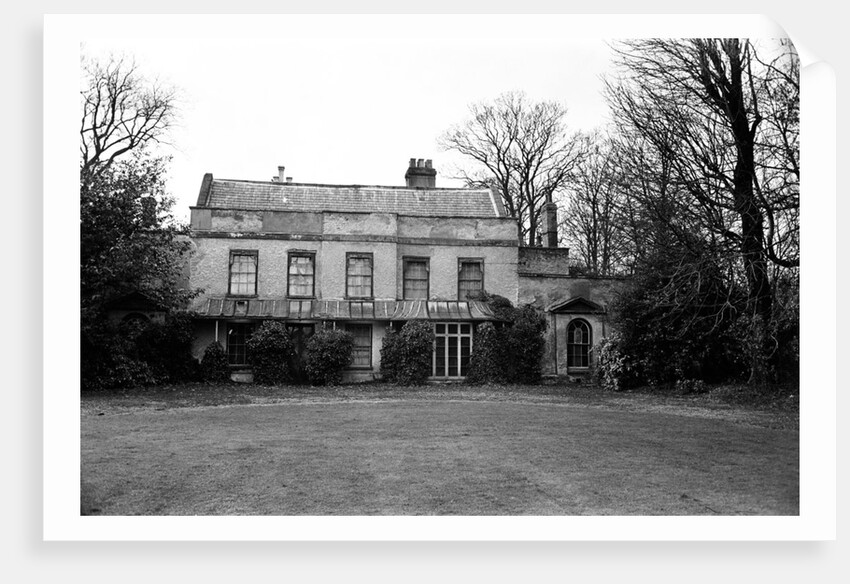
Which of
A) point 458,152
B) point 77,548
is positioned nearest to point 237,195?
point 458,152

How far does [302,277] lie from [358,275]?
41.6 inches

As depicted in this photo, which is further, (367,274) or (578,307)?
(578,307)

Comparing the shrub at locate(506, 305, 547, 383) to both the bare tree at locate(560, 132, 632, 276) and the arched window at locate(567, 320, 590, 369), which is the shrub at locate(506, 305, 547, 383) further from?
the bare tree at locate(560, 132, 632, 276)

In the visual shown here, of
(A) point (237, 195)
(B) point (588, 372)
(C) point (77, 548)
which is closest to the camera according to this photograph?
(C) point (77, 548)

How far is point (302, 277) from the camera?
47.1 feet

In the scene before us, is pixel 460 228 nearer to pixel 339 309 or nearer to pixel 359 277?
pixel 359 277

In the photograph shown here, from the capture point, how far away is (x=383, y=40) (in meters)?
6.46

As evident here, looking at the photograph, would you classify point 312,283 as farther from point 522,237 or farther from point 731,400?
point 731,400

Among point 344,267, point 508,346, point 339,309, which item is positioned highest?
point 344,267

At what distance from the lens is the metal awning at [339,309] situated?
1383cm

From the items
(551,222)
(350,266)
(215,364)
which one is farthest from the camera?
(350,266)

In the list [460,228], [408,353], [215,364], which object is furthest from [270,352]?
[460,228]

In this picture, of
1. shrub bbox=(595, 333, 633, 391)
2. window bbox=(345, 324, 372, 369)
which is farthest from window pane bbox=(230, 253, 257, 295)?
shrub bbox=(595, 333, 633, 391)

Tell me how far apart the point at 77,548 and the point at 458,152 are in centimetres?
663
